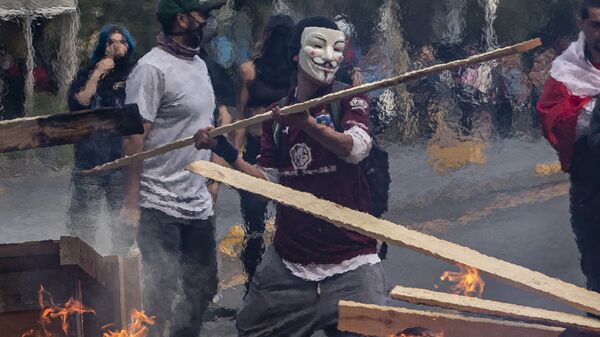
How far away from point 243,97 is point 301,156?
1484 mm

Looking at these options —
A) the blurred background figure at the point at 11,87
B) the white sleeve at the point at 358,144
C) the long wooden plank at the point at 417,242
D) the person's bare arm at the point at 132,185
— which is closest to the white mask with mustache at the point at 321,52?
the white sleeve at the point at 358,144

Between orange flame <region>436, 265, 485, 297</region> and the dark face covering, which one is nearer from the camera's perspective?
the dark face covering

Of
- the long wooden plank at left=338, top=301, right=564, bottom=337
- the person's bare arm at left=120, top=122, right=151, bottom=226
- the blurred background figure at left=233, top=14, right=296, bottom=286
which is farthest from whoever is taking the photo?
the blurred background figure at left=233, top=14, right=296, bottom=286

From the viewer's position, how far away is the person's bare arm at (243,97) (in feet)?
25.7

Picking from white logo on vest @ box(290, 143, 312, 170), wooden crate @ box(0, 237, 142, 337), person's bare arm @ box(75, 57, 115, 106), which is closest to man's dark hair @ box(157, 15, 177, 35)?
person's bare arm @ box(75, 57, 115, 106)

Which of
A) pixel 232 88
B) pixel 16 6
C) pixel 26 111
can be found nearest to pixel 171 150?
pixel 232 88

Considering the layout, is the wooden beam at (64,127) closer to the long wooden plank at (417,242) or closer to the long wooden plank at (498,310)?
the long wooden plank at (417,242)

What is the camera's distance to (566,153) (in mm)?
7402

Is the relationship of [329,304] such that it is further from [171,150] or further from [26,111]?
[26,111]

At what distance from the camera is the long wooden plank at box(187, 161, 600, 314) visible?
622 cm

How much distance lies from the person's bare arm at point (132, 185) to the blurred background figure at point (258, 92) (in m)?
0.76

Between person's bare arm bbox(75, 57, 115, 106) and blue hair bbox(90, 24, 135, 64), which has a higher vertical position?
blue hair bbox(90, 24, 135, 64)

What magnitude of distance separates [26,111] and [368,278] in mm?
3040

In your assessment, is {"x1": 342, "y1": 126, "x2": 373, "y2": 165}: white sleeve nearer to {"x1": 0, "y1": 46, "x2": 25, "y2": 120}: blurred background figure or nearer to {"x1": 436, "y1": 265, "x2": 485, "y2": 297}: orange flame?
{"x1": 436, "y1": 265, "x2": 485, "y2": 297}: orange flame
